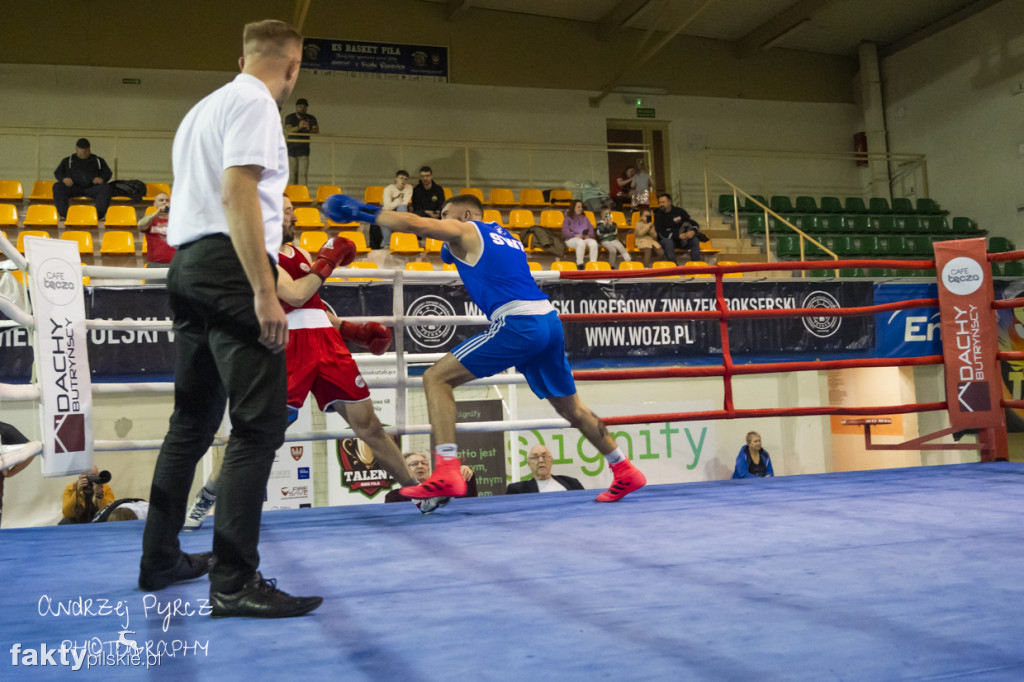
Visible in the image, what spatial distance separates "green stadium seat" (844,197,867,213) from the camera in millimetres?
12219

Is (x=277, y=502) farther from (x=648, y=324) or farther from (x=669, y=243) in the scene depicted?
(x=669, y=243)

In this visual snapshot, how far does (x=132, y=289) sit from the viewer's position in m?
4.98

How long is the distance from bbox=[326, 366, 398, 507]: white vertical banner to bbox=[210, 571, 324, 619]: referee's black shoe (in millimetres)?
4565

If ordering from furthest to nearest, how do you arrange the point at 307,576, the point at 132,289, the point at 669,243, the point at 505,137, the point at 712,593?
the point at 505,137 → the point at 669,243 → the point at 132,289 → the point at 307,576 → the point at 712,593

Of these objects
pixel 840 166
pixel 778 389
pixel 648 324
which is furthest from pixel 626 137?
pixel 648 324

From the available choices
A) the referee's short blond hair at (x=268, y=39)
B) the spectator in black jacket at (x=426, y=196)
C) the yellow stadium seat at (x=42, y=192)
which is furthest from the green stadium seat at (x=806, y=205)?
the referee's short blond hair at (x=268, y=39)

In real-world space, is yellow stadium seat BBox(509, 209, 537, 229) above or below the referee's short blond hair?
above

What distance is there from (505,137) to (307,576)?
1087cm

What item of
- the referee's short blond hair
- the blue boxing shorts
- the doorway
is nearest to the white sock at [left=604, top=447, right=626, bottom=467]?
the blue boxing shorts

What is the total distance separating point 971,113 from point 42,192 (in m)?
12.2

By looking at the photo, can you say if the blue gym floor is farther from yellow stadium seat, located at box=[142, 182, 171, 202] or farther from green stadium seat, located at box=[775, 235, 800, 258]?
green stadium seat, located at box=[775, 235, 800, 258]

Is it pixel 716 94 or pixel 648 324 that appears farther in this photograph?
pixel 716 94

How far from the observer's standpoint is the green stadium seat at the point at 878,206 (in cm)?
1226

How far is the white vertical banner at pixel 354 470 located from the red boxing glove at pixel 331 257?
13.3 ft
